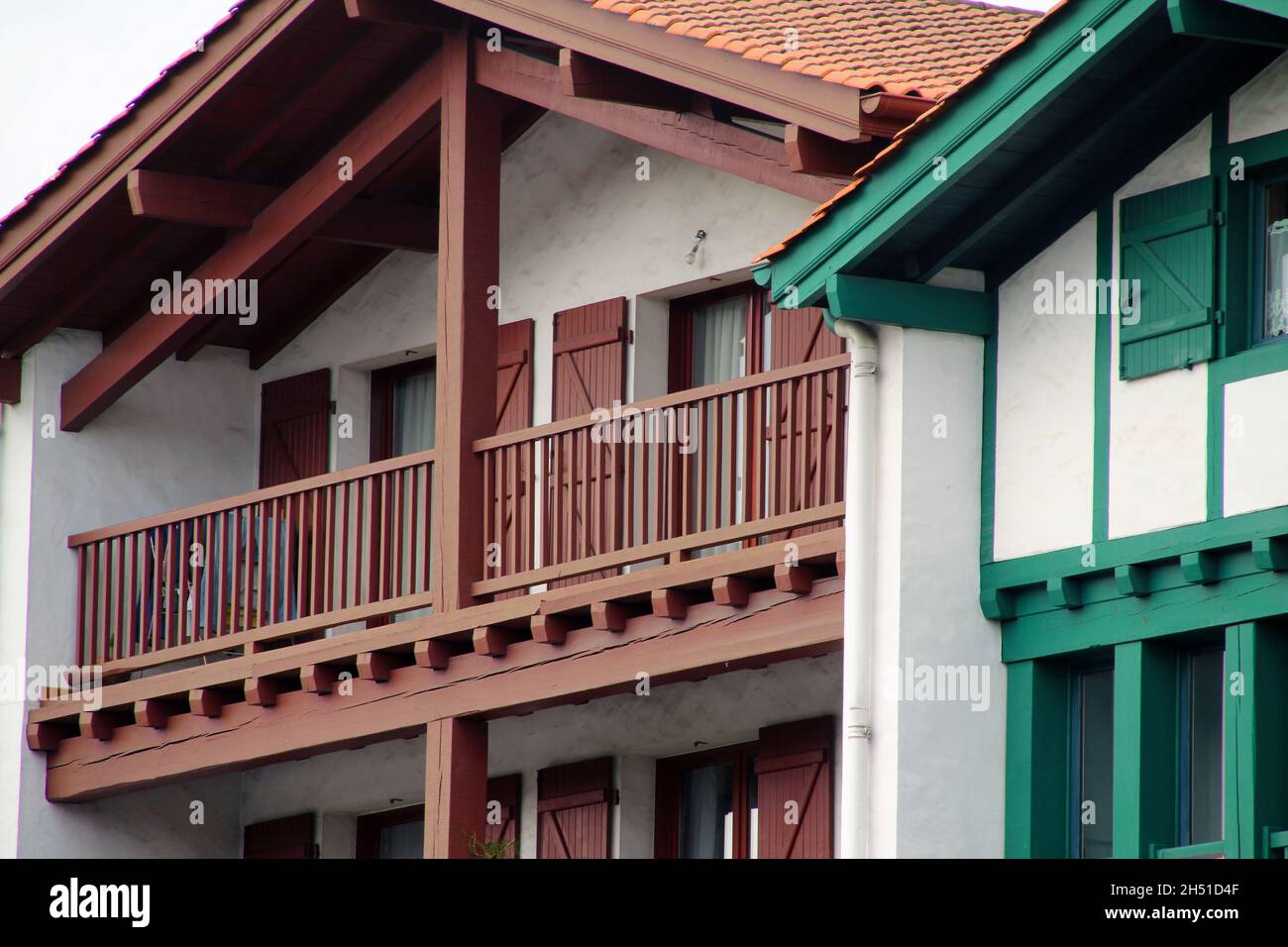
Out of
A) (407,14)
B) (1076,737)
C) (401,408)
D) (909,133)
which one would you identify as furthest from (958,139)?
(401,408)

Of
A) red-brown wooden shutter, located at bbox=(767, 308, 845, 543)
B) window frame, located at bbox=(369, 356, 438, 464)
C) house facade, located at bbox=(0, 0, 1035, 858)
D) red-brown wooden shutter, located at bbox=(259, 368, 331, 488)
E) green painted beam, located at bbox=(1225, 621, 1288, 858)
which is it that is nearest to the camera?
green painted beam, located at bbox=(1225, 621, 1288, 858)

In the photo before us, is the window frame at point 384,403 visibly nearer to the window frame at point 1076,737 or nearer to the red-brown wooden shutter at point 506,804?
the red-brown wooden shutter at point 506,804

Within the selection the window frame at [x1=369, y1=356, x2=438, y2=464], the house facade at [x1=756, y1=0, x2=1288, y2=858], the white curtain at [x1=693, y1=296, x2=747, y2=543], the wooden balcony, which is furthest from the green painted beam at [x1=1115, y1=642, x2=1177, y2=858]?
the window frame at [x1=369, y1=356, x2=438, y2=464]

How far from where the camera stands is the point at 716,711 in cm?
1736

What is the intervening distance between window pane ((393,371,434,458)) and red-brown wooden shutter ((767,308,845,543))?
3.84m

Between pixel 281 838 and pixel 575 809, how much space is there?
9.93 feet

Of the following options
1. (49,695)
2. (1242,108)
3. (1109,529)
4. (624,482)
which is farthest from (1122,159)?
(49,695)

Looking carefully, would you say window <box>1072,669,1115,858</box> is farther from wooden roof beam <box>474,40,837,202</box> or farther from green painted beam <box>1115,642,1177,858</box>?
wooden roof beam <box>474,40,837,202</box>

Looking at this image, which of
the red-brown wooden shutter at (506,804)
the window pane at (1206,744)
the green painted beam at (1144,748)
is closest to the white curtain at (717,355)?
the red-brown wooden shutter at (506,804)

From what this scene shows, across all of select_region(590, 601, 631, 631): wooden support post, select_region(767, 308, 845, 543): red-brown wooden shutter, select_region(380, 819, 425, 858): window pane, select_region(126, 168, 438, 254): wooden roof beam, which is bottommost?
select_region(380, 819, 425, 858): window pane

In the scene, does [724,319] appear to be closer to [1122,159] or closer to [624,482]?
[624,482]

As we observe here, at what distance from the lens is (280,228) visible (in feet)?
62.7

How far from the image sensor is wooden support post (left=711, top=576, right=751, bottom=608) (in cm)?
1561

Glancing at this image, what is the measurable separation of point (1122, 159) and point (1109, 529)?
1.80m
